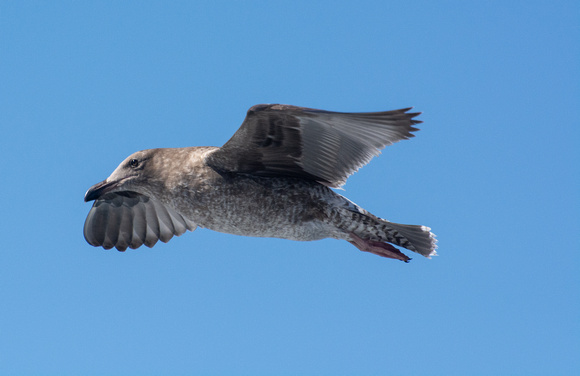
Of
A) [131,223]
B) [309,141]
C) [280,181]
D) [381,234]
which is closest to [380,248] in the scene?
[381,234]

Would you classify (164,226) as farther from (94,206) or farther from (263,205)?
(263,205)

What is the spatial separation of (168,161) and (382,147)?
7.12 ft

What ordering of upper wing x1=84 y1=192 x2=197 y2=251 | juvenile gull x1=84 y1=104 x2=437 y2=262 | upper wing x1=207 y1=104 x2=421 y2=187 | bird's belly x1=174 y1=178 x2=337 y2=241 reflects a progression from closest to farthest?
upper wing x1=207 y1=104 x2=421 y2=187
juvenile gull x1=84 y1=104 x2=437 y2=262
bird's belly x1=174 y1=178 x2=337 y2=241
upper wing x1=84 y1=192 x2=197 y2=251

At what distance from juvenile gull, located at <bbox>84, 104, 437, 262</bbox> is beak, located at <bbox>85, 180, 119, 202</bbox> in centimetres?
13

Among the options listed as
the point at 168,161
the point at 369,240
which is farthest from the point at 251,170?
the point at 369,240

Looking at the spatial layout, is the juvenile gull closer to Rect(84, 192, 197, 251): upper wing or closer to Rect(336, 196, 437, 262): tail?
Rect(336, 196, 437, 262): tail

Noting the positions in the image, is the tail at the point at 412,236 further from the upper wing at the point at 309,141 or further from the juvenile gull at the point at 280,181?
the upper wing at the point at 309,141

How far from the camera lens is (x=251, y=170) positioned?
7395 mm

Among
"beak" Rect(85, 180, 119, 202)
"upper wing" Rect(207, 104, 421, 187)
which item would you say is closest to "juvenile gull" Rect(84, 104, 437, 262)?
"upper wing" Rect(207, 104, 421, 187)

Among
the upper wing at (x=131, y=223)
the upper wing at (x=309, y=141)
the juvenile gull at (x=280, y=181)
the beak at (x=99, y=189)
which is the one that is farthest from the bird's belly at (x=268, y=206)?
the upper wing at (x=131, y=223)

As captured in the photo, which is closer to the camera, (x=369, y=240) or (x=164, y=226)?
(x=369, y=240)

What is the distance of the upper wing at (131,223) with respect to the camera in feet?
29.9

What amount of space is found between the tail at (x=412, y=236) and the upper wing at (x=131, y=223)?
2671 mm

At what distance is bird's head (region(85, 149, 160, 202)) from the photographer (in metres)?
7.80
